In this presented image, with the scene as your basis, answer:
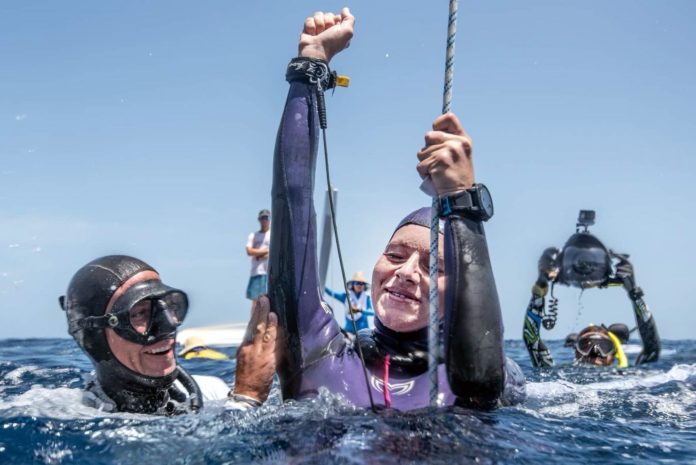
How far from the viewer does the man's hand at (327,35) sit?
3.21 m

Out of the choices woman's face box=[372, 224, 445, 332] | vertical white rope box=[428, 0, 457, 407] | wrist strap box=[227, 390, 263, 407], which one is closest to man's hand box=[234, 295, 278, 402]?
wrist strap box=[227, 390, 263, 407]

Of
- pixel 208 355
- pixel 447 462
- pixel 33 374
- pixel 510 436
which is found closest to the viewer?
pixel 447 462

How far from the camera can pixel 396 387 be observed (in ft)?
10.5

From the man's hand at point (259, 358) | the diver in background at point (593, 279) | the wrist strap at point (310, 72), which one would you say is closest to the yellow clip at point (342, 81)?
the wrist strap at point (310, 72)

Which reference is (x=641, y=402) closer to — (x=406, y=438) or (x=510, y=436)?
(x=510, y=436)

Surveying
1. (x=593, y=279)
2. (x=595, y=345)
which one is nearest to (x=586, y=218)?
(x=593, y=279)

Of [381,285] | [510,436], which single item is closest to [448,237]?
[381,285]

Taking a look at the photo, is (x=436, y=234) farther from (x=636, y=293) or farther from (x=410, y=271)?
(x=636, y=293)

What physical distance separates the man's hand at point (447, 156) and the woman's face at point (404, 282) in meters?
0.59

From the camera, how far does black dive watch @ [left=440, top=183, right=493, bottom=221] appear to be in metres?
2.61

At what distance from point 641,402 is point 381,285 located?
265cm

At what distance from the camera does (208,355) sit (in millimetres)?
10000

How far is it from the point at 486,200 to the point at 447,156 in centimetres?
26

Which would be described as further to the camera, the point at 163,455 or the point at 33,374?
the point at 33,374
